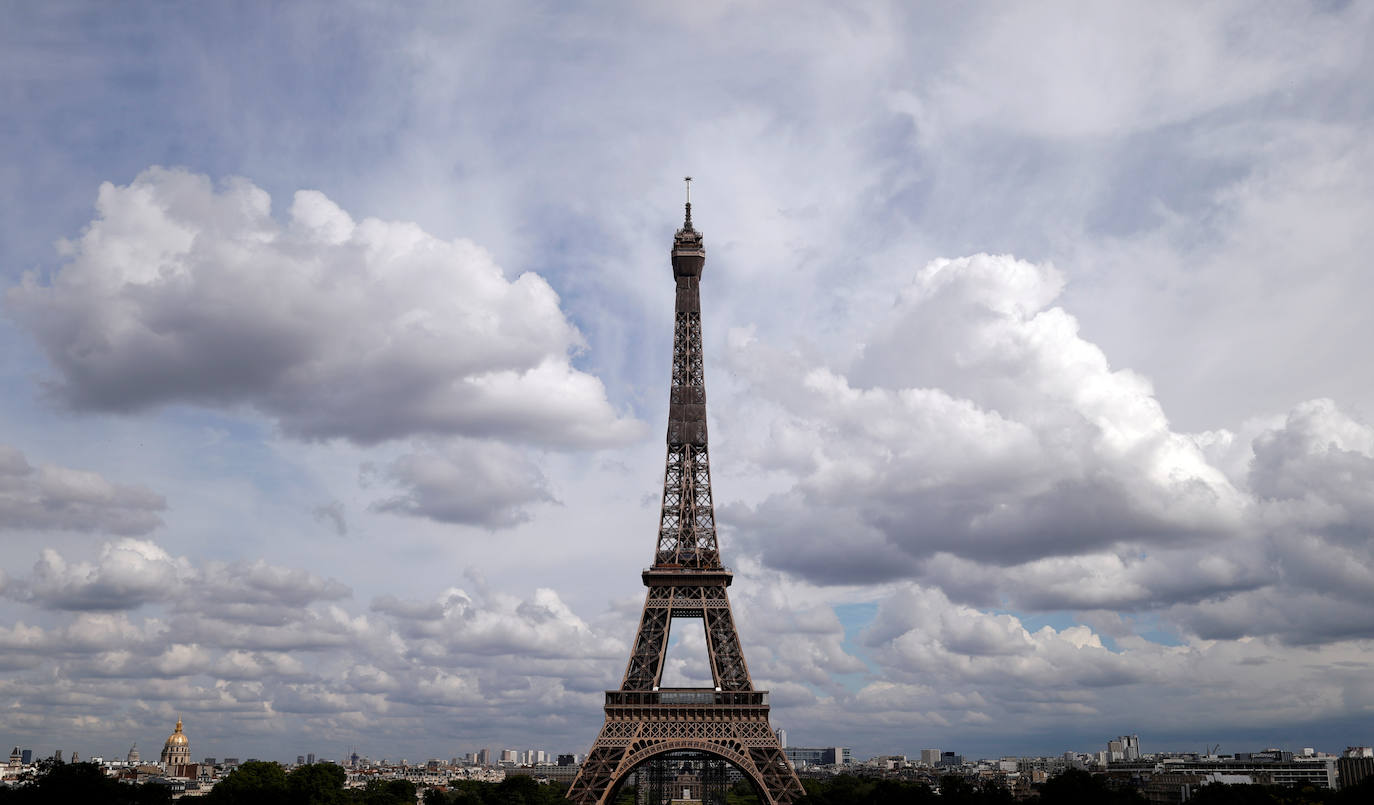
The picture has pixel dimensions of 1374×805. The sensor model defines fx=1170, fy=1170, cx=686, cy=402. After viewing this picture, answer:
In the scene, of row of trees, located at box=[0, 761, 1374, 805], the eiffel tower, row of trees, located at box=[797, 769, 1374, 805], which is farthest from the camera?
the eiffel tower

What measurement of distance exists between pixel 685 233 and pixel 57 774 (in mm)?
73815

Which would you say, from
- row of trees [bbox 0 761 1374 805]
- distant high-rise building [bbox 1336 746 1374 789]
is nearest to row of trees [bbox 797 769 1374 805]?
row of trees [bbox 0 761 1374 805]

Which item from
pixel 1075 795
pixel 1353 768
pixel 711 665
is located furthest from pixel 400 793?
pixel 1353 768

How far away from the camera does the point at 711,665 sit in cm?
10731

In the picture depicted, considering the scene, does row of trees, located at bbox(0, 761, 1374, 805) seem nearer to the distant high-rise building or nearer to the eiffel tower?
the eiffel tower

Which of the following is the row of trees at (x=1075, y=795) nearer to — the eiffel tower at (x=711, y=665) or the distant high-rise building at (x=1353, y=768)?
the eiffel tower at (x=711, y=665)

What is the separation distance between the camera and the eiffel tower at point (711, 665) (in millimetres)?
102438

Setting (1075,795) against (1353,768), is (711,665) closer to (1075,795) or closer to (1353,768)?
(1075,795)

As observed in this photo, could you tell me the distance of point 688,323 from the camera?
393 feet

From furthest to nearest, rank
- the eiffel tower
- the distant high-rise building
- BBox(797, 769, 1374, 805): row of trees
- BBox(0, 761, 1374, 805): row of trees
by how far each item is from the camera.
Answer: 1. the distant high-rise building
2. the eiffel tower
3. BBox(797, 769, 1374, 805): row of trees
4. BBox(0, 761, 1374, 805): row of trees

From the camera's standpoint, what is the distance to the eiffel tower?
10244 centimetres

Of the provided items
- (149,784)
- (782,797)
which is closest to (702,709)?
(782,797)

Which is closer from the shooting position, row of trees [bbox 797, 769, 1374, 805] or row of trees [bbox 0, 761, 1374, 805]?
row of trees [bbox 0, 761, 1374, 805]

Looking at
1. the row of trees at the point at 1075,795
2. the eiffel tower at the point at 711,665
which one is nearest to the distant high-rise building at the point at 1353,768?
the row of trees at the point at 1075,795
